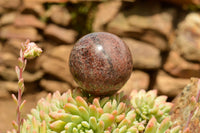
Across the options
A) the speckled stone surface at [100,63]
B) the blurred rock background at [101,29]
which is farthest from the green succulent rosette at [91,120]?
the blurred rock background at [101,29]

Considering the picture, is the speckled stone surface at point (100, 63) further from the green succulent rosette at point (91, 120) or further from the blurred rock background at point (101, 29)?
the blurred rock background at point (101, 29)

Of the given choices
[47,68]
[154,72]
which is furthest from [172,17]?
[47,68]

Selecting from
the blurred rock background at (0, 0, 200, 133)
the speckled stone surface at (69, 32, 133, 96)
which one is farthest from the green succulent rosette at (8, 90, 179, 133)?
the blurred rock background at (0, 0, 200, 133)

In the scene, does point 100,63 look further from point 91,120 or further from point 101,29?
point 101,29

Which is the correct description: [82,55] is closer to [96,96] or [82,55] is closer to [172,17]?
[96,96]

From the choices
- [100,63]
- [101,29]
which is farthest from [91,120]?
[101,29]

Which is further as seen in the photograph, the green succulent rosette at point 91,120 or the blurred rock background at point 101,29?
the blurred rock background at point 101,29
